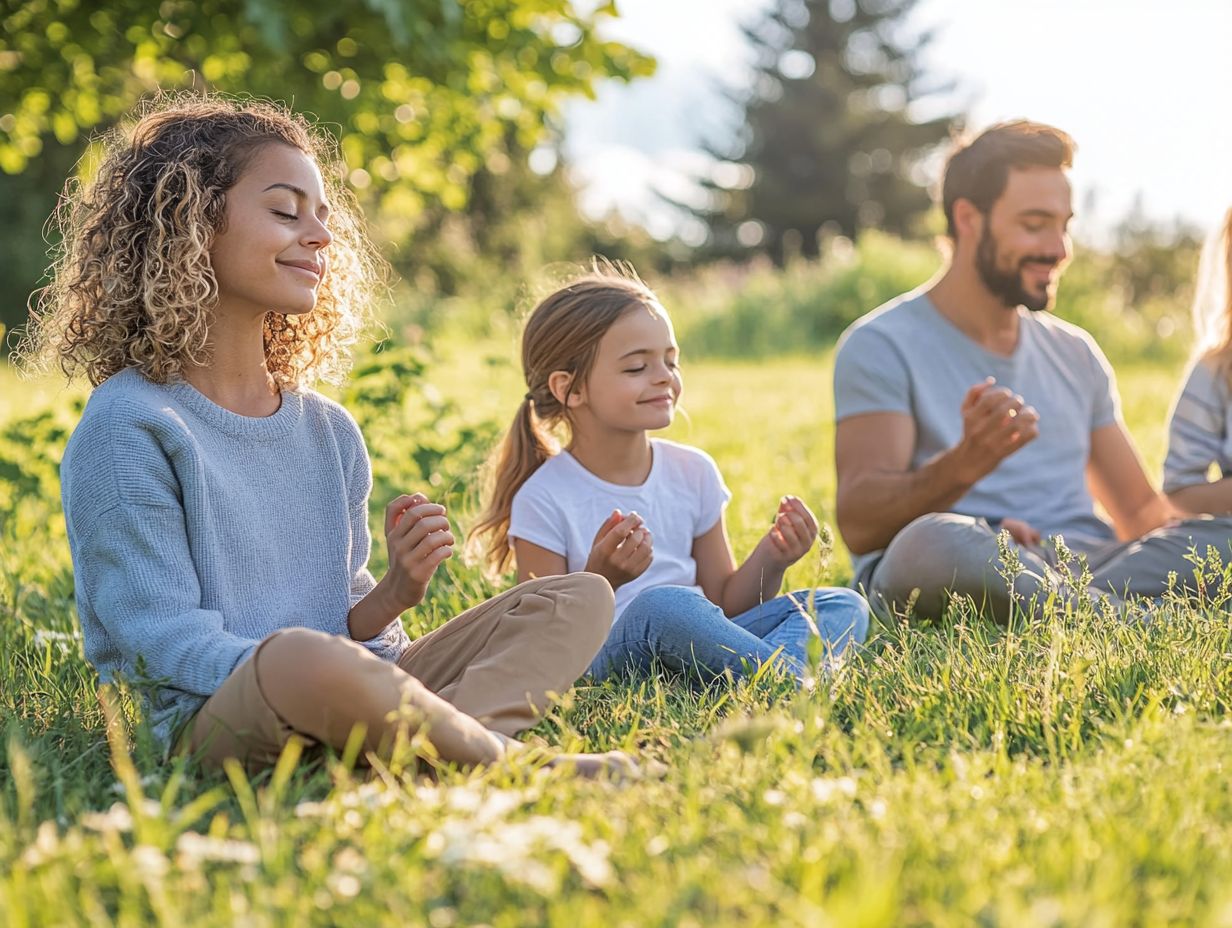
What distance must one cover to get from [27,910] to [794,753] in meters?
1.24

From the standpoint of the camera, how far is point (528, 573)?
3.46 m

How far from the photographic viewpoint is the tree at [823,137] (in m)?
39.0

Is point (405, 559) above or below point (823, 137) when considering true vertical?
below

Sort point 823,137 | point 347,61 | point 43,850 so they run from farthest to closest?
point 823,137 → point 347,61 → point 43,850

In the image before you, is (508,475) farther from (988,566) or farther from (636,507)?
(988,566)

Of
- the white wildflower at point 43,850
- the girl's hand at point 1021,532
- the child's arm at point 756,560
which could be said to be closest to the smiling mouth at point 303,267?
the child's arm at point 756,560

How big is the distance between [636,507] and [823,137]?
36388 millimetres

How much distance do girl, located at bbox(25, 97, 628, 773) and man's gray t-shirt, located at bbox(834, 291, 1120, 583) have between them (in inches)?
66.1

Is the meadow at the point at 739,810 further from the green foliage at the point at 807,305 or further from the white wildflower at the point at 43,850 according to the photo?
the green foliage at the point at 807,305

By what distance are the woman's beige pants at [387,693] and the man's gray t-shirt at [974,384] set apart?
1.59 meters

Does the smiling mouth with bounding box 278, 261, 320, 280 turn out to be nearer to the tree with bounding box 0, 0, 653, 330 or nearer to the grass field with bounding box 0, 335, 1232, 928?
the grass field with bounding box 0, 335, 1232, 928

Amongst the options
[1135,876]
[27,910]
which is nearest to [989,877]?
Answer: [1135,876]

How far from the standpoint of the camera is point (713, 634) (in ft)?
10.3

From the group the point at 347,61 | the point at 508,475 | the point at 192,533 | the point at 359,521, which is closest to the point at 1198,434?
the point at 508,475
